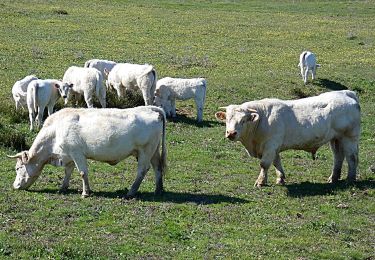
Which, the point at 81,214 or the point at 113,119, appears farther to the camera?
the point at 113,119

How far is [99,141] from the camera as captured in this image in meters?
16.0

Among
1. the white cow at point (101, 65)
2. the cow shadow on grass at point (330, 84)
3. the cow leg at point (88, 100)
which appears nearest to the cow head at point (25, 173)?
the cow leg at point (88, 100)

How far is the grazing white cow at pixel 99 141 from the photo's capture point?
16.0 metres

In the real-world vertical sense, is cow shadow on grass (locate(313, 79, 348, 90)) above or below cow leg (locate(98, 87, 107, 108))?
below

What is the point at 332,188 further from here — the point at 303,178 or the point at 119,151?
the point at 119,151

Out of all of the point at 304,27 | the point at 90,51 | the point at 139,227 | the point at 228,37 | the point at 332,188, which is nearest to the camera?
the point at 139,227

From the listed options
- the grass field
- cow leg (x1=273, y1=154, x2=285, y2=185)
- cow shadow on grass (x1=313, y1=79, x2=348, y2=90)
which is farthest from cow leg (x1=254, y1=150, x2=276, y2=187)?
cow shadow on grass (x1=313, y1=79, x2=348, y2=90)

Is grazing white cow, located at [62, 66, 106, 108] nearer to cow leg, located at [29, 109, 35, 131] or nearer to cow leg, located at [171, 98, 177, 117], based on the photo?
cow leg, located at [29, 109, 35, 131]

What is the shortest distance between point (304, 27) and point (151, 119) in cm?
4080

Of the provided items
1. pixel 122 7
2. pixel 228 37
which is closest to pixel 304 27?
pixel 228 37

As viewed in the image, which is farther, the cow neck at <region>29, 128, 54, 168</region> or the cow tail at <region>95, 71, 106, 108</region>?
the cow tail at <region>95, 71, 106, 108</region>

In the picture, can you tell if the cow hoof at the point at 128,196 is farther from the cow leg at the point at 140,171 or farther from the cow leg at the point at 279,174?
the cow leg at the point at 279,174

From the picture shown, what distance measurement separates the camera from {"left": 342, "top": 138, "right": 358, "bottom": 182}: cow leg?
18.3m

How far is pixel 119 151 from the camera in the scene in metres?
16.1
